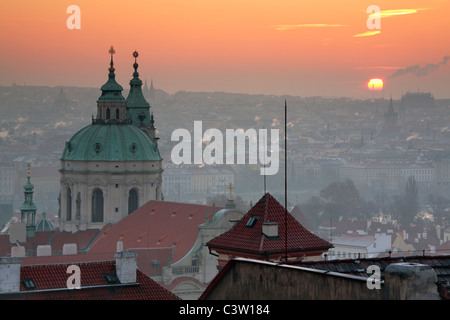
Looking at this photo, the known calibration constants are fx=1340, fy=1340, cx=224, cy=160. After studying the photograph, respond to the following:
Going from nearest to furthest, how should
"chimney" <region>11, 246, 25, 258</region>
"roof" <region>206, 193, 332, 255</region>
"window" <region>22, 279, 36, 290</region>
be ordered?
"roof" <region>206, 193, 332, 255</region> < "window" <region>22, 279, 36, 290</region> < "chimney" <region>11, 246, 25, 258</region>

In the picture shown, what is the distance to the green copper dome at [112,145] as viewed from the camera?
62.4m

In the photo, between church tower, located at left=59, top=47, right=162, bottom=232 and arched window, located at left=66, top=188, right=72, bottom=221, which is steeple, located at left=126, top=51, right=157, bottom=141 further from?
arched window, located at left=66, top=188, right=72, bottom=221

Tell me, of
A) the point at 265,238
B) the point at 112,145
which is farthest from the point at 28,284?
the point at 112,145

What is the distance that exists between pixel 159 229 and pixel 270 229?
103 feet

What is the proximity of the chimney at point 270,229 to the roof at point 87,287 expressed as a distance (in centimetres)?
266

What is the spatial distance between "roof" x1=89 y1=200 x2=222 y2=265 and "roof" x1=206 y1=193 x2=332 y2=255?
2627cm

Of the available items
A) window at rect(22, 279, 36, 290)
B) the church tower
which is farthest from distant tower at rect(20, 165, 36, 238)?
window at rect(22, 279, 36, 290)

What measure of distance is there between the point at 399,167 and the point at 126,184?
13408cm

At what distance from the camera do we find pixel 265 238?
23.5m

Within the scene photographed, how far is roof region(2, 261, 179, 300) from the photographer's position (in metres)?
24.0

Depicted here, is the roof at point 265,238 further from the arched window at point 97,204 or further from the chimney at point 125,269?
the arched window at point 97,204

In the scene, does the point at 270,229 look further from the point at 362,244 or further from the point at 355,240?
the point at 355,240
